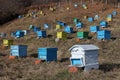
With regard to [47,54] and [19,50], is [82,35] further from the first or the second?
[47,54]

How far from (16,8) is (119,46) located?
1780 inches

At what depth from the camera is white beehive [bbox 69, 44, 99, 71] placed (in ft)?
41.5

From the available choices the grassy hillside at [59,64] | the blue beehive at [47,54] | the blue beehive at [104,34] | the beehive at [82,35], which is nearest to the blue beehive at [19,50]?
the grassy hillside at [59,64]

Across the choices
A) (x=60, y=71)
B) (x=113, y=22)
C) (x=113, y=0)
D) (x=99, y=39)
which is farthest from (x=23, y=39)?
(x=113, y=0)

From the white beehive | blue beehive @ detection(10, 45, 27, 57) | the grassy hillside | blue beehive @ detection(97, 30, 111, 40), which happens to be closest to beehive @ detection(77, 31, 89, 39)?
the grassy hillside

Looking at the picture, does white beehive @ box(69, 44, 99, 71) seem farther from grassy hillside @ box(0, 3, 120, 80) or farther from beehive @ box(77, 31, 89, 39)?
beehive @ box(77, 31, 89, 39)

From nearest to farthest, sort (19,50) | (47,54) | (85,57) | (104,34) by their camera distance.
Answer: (85,57) → (47,54) → (19,50) → (104,34)

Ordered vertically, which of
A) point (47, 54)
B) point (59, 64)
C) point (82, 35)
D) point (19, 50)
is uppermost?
point (82, 35)

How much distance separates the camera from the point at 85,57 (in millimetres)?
12648

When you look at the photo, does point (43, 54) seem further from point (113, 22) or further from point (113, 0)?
point (113, 0)

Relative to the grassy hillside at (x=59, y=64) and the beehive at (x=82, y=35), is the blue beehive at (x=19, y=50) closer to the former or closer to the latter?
the grassy hillside at (x=59, y=64)

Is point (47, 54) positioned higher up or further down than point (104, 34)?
further down

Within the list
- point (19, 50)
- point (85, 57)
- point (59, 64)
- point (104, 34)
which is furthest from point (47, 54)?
point (104, 34)

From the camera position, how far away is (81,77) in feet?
37.9
